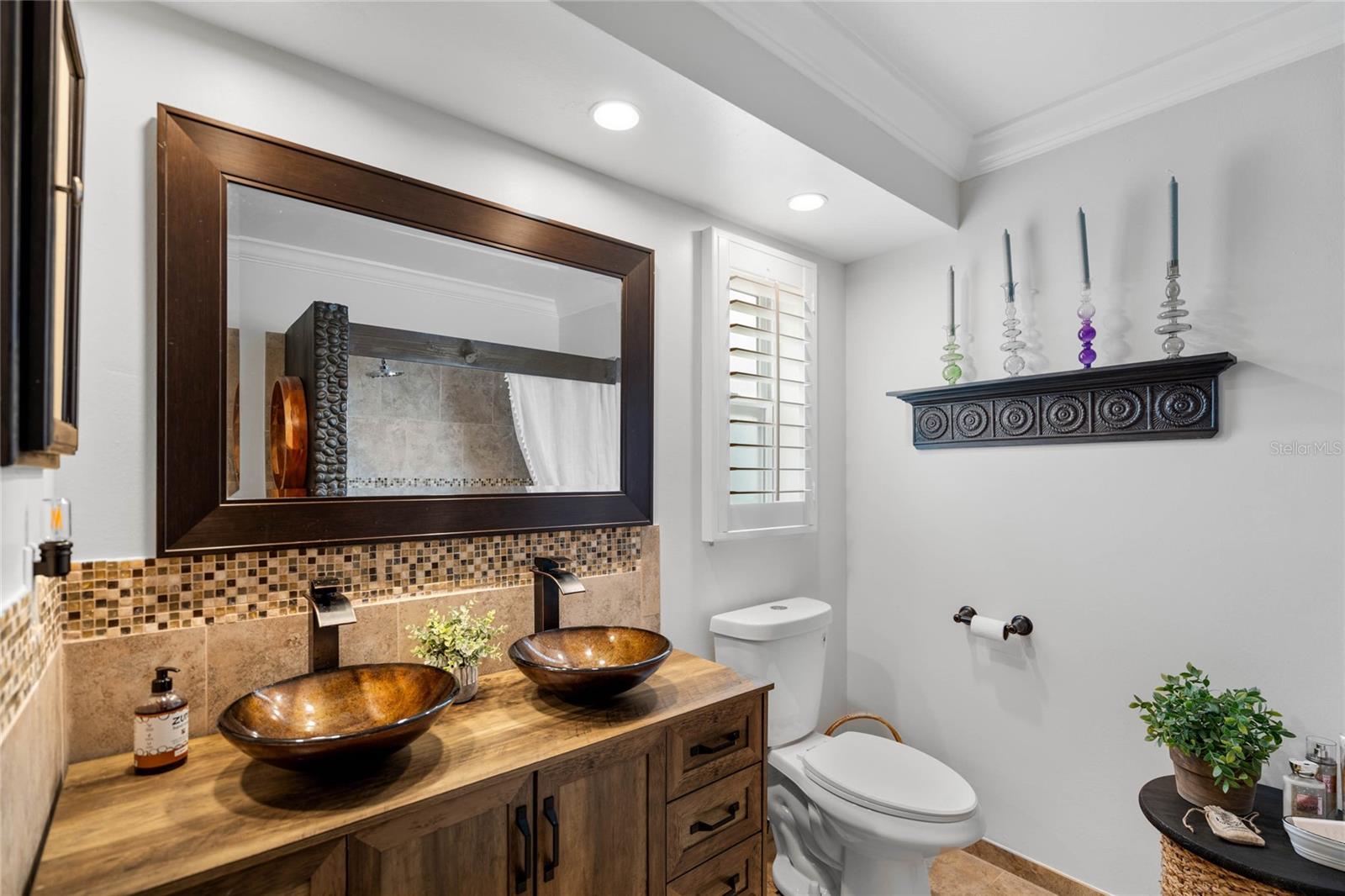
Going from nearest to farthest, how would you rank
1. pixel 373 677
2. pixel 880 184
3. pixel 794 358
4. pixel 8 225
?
pixel 8 225
pixel 373 677
pixel 880 184
pixel 794 358

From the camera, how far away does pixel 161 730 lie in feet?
3.74

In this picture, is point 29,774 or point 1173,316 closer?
point 29,774

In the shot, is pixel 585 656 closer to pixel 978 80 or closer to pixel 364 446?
Answer: pixel 364 446

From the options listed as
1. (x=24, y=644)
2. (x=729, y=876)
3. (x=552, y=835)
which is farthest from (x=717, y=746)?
(x=24, y=644)

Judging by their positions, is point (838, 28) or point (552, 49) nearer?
point (552, 49)

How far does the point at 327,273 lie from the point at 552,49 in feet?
2.23

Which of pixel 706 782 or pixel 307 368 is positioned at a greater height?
pixel 307 368

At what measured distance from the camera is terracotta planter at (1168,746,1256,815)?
61.2 inches

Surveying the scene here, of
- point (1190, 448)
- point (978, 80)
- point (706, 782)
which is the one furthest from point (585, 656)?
point (978, 80)

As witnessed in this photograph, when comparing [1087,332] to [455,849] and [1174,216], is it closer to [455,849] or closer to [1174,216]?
[1174,216]

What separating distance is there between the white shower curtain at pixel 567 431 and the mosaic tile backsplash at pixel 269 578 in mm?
161

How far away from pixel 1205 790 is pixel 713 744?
118 centimetres

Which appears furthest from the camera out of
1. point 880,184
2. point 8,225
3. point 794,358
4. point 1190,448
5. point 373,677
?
point 794,358

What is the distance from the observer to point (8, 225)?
663 millimetres
